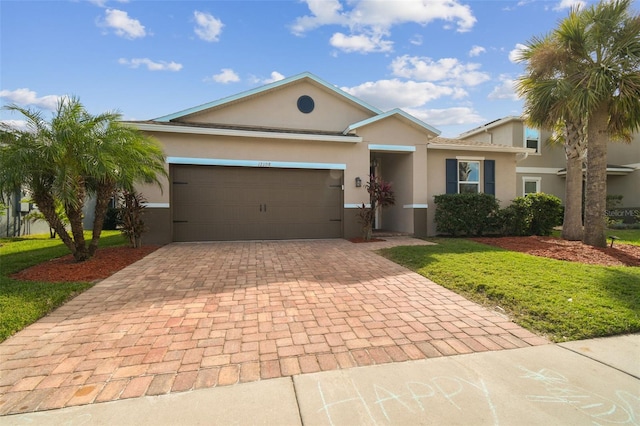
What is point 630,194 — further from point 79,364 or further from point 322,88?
point 79,364

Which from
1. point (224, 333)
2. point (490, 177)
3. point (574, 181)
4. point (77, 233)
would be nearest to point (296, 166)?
point (77, 233)

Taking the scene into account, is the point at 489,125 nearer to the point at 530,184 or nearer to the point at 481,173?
the point at 530,184

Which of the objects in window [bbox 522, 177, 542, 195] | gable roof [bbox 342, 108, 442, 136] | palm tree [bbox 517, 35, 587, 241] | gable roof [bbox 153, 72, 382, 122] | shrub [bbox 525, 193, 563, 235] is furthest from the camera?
window [bbox 522, 177, 542, 195]


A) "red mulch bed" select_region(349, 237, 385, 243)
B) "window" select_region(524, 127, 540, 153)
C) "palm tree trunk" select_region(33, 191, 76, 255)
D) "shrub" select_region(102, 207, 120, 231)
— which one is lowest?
"red mulch bed" select_region(349, 237, 385, 243)

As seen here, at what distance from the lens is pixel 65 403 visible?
229cm

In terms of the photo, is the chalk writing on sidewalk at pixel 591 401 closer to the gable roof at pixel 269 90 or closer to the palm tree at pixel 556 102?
the palm tree at pixel 556 102

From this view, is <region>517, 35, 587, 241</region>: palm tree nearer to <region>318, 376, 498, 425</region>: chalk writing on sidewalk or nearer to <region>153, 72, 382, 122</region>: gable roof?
<region>153, 72, 382, 122</region>: gable roof

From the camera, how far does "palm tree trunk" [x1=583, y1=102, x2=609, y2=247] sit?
8688 millimetres

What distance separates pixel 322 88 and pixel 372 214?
5.43m

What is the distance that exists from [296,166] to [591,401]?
30.4ft

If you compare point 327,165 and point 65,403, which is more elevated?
point 327,165

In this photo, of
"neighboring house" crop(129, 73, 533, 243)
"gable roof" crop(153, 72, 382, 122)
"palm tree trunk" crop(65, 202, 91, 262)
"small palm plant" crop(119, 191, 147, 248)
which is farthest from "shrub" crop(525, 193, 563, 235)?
"palm tree trunk" crop(65, 202, 91, 262)

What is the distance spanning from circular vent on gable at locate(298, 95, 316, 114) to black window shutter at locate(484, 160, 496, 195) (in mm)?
7476

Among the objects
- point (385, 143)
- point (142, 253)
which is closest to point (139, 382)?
point (142, 253)
